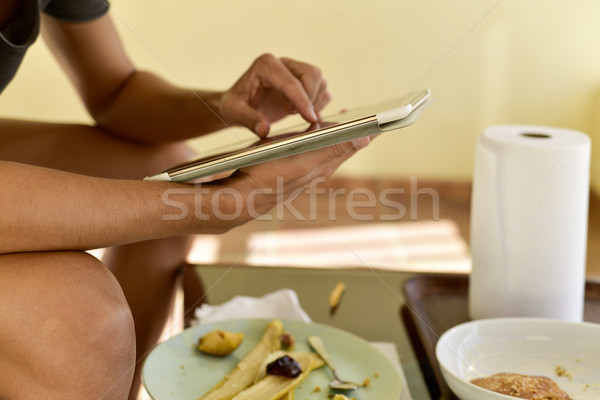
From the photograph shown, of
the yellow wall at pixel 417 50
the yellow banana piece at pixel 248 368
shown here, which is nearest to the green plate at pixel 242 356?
the yellow banana piece at pixel 248 368

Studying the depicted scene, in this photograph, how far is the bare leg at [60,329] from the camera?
0.53 metres

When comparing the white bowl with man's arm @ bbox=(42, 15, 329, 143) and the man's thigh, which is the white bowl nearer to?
man's arm @ bbox=(42, 15, 329, 143)

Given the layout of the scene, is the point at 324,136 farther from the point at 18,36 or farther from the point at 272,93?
the point at 18,36

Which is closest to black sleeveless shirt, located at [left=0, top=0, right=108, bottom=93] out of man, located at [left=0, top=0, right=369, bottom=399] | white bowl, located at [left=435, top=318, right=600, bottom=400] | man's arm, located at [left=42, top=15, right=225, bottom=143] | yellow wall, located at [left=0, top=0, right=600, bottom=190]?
man, located at [left=0, top=0, right=369, bottom=399]

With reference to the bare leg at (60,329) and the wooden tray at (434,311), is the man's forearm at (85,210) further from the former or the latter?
the wooden tray at (434,311)

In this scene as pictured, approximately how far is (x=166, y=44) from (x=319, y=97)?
1.65m

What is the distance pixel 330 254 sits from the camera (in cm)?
198

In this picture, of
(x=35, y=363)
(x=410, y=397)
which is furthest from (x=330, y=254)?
(x=35, y=363)

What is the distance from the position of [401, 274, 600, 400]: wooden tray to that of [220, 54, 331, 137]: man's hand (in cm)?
25

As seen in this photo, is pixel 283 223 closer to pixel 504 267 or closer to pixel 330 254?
pixel 330 254

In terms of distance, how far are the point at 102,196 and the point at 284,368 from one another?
0.23m

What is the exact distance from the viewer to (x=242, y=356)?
0.71 m

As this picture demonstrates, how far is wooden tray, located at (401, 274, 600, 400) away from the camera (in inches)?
28.1

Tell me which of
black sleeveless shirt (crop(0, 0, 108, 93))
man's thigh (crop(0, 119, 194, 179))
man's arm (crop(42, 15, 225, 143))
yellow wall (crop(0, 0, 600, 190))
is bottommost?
yellow wall (crop(0, 0, 600, 190))
